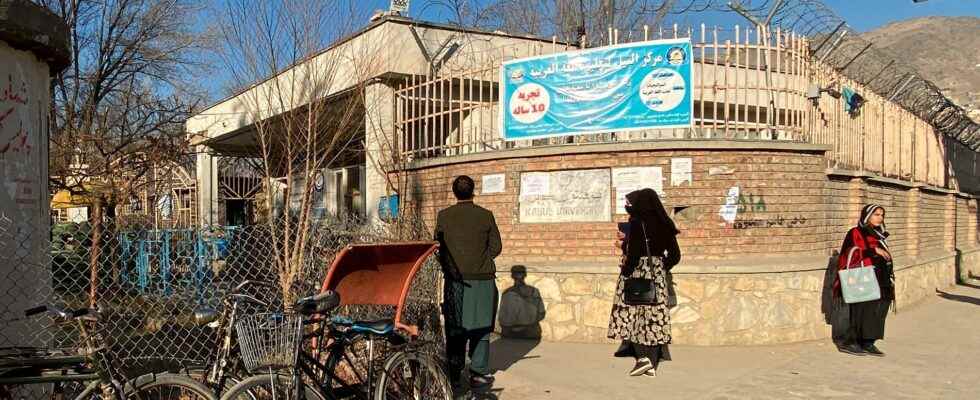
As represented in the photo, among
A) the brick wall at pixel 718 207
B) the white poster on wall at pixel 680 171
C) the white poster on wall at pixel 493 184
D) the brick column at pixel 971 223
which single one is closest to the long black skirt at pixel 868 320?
the brick wall at pixel 718 207

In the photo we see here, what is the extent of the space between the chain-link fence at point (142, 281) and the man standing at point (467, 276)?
478 millimetres

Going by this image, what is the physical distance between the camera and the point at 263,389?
3744mm

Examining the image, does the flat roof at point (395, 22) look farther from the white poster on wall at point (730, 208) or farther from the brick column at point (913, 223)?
the brick column at point (913, 223)

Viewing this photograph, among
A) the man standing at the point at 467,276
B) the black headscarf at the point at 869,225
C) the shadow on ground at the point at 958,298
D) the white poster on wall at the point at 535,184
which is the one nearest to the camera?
the man standing at the point at 467,276

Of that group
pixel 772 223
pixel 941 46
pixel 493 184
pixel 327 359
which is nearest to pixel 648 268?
pixel 772 223

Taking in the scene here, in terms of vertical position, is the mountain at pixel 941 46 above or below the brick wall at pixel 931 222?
above

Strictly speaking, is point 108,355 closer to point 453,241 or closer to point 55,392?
point 55,392

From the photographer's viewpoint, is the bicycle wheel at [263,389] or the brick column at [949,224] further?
the brick column at [949,224]

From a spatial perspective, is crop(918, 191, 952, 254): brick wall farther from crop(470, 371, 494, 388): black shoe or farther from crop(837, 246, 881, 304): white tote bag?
crop(470, 371, 494, 388): black shoe

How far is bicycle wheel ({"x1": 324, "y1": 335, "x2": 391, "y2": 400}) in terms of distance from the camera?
169 inches

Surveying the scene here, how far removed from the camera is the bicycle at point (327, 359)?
374cm

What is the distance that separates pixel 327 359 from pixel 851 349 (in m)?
6.15

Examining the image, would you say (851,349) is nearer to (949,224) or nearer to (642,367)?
(642,367)

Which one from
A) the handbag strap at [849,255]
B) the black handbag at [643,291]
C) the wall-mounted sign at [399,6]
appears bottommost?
Result: the black handbag at [643,291]
